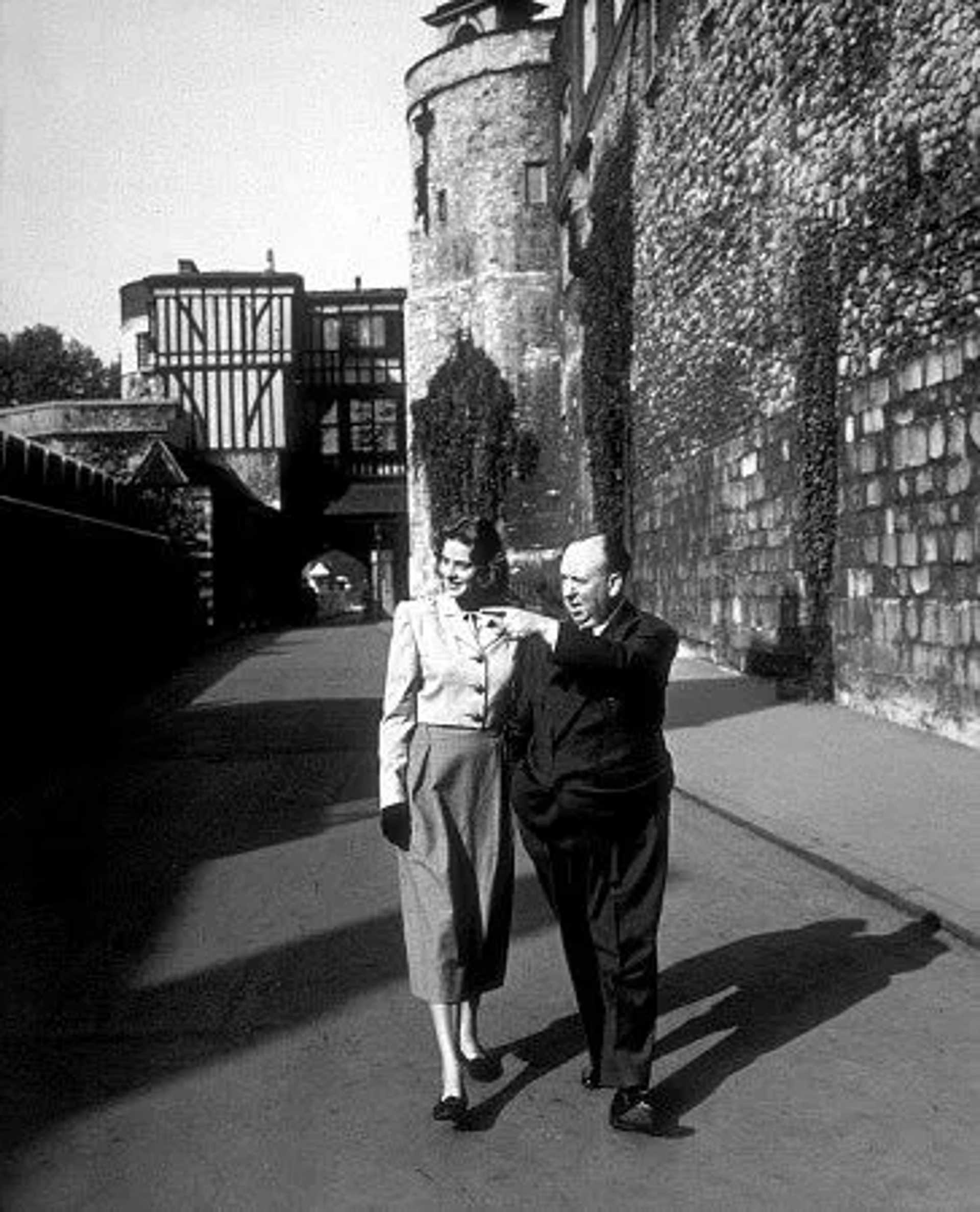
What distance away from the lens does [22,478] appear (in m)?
19.2

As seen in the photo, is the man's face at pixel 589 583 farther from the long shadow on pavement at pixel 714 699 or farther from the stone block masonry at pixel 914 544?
the long shadow on pavement at pixel 714 699

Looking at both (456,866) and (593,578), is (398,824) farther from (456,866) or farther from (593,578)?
(593,578)

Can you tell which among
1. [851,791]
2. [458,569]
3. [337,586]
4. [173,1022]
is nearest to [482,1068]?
[173,1022]

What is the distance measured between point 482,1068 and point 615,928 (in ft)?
1.87

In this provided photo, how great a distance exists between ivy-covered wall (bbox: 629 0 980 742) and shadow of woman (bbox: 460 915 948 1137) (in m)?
5.27

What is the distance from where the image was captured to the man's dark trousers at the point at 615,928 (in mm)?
3852

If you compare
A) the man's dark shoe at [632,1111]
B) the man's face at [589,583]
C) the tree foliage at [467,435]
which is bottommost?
the man's dark shoe at [632,1111]

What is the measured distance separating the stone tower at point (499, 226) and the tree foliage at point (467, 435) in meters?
0.32

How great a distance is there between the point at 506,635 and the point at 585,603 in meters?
0.22

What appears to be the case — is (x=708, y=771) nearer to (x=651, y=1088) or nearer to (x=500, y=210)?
(x=651, y=1088)

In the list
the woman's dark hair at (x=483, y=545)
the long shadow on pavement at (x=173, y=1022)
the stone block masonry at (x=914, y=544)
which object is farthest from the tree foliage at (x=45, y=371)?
the woman's dark hair at (x=483, y=545)

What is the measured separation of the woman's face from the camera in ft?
13.5

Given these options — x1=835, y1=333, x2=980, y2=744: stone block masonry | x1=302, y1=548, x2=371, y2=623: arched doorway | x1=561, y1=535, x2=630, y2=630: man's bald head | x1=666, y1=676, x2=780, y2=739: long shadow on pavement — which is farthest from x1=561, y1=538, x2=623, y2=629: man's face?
x1=302, y1=548, x2=371, y2=623: arched doorway

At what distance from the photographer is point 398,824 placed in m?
3.98
